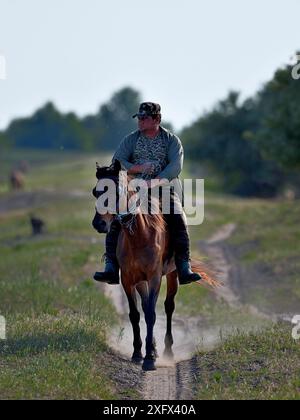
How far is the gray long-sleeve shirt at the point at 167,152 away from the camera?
37.9 feet

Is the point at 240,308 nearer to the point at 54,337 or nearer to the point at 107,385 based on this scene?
the point at 54,337

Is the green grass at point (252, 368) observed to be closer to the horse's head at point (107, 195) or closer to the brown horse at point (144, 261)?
the brown horse at point (144, 261)

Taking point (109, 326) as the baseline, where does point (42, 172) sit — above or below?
above

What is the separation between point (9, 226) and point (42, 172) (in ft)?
158

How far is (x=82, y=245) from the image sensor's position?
25.6 metres

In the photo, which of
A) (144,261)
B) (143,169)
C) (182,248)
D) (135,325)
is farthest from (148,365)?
(143,169)

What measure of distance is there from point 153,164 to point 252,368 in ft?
10.2

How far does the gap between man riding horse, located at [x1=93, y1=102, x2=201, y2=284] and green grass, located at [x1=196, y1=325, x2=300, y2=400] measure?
4.03 ft

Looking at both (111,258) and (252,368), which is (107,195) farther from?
(252,368)

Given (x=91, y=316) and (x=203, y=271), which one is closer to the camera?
(x=203, y=271)

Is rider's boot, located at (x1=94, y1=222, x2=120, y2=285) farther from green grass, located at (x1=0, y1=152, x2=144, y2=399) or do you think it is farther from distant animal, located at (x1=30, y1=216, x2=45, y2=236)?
distant animal, located at (x1=30, y1=216, x2=45, y2=236)

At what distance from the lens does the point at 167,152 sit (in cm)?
1184
